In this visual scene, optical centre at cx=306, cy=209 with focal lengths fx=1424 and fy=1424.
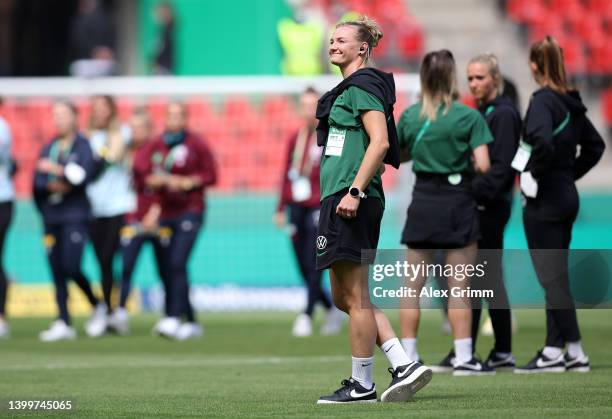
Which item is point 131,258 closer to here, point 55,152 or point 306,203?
point 55,152

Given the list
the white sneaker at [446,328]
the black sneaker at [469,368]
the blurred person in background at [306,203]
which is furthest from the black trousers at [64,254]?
the black sneaker at [469,368]

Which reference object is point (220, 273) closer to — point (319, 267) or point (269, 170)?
point (269, 170)

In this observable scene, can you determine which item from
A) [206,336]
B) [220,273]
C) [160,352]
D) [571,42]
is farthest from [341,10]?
[160,352]

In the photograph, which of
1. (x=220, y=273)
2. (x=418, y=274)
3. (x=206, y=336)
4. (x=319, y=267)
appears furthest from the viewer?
(x=220, y=273)

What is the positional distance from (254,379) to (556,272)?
225 centimetres

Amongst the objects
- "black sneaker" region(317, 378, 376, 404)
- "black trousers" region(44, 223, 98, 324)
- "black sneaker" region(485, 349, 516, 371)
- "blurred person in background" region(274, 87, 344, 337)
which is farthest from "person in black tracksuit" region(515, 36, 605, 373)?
"black trousers" region(44, 223, 98, 324)

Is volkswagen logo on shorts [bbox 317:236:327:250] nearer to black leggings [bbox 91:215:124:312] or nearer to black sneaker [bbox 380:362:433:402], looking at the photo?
black sneaker [bbox 380:362:433:402]

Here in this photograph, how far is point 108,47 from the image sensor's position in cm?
2609

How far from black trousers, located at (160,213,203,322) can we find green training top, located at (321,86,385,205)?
21.0 feet

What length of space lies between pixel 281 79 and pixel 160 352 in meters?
7.54

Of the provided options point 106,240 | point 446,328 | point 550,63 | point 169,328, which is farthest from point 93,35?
point 550,63

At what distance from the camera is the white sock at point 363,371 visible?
800cm

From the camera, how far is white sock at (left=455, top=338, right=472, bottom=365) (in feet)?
32.1

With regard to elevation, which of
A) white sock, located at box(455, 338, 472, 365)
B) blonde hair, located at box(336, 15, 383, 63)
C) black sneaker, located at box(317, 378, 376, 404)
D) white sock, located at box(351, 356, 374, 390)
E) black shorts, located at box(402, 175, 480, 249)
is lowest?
white sock, located at box(455, 338, 472, 365)
